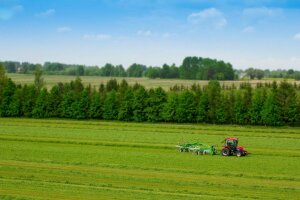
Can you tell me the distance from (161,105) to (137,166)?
121 ft

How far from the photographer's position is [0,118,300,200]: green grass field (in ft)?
86.1

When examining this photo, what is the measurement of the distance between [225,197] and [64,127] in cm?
3780

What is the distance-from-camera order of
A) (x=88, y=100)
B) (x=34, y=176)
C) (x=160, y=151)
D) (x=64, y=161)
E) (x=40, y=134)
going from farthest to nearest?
(x=88, y=100) → (x=40, y=134) → (x=160, y=151) → (x=64, y=161) → (x=34, y=176)

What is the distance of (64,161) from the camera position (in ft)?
116

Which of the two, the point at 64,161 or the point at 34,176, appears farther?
the point at 64,161

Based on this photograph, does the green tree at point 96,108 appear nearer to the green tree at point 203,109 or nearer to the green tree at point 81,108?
the green tree at point 81,108

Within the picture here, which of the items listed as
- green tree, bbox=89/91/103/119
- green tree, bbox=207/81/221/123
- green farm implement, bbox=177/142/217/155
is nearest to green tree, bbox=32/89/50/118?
green tree, bbox=89/91/103/119

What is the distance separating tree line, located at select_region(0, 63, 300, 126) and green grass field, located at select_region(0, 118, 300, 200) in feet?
30.4

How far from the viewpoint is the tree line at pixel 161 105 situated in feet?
216

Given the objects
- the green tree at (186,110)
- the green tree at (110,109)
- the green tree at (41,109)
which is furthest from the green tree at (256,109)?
the green tree at (41,109)

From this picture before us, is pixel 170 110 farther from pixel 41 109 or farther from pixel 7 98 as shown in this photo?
pixel 7 98

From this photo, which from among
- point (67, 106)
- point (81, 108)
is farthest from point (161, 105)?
point (67, 106)

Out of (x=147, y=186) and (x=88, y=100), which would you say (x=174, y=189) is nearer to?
(x=147, y=186)

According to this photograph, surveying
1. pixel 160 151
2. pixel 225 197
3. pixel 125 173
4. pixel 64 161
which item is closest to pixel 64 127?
pixel 160 151
